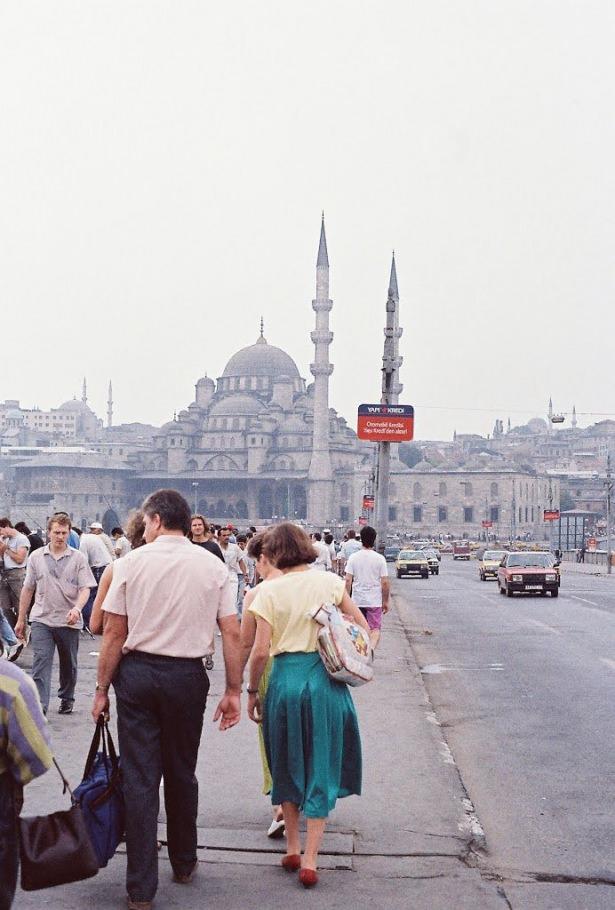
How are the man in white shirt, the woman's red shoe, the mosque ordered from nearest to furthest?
1. the woman's red shoe
2. the man in white shirt
3. the mosque

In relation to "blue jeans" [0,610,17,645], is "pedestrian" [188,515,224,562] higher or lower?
higher

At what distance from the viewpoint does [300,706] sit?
5.77 m

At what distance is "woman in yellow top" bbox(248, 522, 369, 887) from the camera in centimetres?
575

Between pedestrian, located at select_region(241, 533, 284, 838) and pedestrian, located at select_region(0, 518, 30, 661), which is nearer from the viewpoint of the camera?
pedestrian, located at select_region(241, 533, 284, 838)

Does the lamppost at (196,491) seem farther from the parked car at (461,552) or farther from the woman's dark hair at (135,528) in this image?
the woman's dark hair at (135,528)

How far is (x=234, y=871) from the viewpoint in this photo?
582cm

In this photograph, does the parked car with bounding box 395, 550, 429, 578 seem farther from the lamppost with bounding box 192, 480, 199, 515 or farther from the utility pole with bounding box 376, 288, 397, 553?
the lamppost with bounding box 192, 480, 199, 515

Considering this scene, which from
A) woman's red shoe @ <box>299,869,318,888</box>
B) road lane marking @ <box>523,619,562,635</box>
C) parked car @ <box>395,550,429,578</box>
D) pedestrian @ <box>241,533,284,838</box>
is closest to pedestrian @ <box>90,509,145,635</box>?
pedestrian @ <box>241,533,284,838</box>

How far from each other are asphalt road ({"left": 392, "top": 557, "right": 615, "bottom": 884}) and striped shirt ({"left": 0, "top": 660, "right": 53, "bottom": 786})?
2678 millimetres

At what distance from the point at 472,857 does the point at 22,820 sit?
264 centimetres

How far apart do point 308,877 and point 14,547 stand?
965cm

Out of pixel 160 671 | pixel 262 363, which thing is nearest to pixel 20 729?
pixel 160 671

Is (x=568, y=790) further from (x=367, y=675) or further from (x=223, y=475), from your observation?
(x=223, y=475)

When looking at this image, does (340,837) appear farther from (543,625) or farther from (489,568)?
(489,568)
